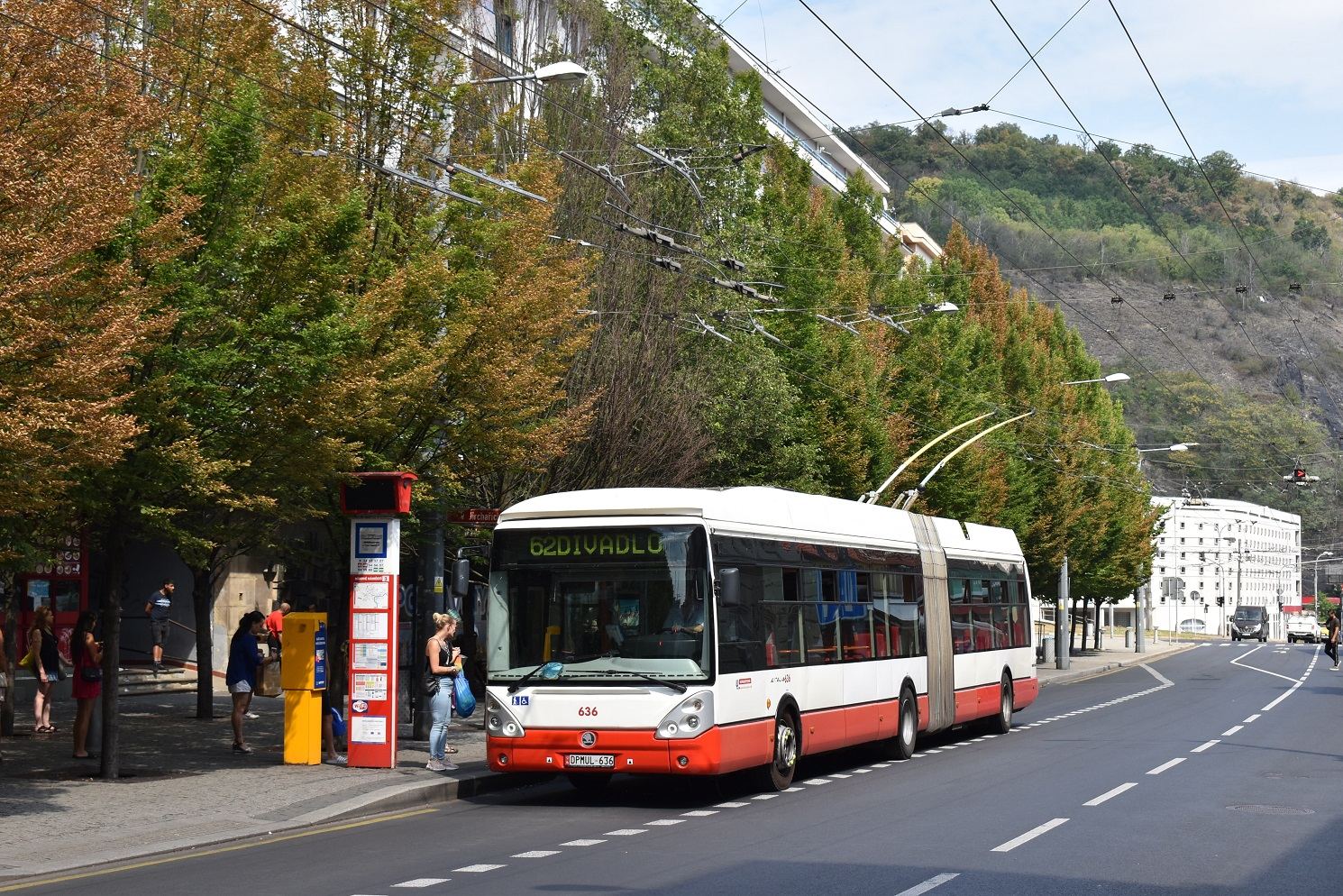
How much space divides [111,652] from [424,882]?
717 centimetres

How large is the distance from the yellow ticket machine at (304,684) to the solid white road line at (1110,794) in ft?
27.4

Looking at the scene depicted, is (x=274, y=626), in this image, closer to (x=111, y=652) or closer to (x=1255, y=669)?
(x=111, y=652)

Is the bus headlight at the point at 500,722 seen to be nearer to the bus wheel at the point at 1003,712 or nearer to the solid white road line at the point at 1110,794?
the solid white road line at the point at 1110,794

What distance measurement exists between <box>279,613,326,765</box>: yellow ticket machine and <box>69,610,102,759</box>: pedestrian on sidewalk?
205cm

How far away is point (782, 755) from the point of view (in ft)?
58.2

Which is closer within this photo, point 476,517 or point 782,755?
point 782,755

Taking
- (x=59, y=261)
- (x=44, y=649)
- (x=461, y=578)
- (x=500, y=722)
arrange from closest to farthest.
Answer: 1. (x=59, y=261)
2. (x=500, y=722)
3. (x=461, y=578)
4. (x=44, y=649)

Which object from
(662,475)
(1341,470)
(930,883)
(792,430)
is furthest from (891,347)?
(1341,470)

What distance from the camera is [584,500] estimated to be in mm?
16719

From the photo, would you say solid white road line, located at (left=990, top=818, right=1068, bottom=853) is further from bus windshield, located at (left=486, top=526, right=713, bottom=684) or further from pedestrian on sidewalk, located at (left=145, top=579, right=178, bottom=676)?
pedestrian on sidewalk, located at (left=145, top=579, right=178, bottom=676)

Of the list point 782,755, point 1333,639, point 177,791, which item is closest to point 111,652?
point 177,791

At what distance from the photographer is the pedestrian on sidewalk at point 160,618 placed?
3127 cm

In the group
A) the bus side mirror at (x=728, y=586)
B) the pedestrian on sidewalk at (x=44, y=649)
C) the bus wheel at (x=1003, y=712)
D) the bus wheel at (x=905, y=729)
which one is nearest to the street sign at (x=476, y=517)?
the bus side mirror at (x=728, y=586)

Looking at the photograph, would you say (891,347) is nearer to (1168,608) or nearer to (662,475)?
(662,475)
